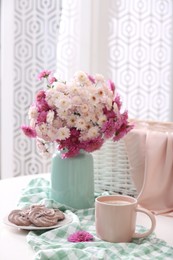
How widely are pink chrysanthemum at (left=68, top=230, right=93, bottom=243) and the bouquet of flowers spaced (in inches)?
10.6

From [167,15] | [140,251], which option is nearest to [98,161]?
[140,251]

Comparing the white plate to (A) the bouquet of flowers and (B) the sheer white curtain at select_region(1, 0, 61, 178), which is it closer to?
(A) the bouquet of flowers

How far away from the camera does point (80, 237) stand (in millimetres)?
987

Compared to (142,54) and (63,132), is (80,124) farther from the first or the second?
(142,54)

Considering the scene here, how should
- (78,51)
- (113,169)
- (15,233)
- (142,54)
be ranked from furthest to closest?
(142,54) → (78,51) → (113,169) → (15,233)

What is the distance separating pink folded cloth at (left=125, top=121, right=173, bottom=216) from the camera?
1244 mm

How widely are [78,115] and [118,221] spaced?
0.32m

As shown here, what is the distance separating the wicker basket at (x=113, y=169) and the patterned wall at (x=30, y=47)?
1483mm

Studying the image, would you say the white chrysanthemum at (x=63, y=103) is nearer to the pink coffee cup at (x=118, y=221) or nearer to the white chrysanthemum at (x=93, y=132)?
the white chrysanthemum at (x=93, y=132)

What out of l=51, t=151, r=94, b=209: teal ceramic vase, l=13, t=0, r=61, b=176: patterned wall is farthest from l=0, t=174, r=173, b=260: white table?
l=13, t=0, r=61, b=176: patterned wall

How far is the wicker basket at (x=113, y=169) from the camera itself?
52.5 inches

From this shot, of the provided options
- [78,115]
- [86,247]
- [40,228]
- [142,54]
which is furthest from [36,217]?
[142,54]

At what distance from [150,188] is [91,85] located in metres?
0.32

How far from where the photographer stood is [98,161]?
1.38 meters
